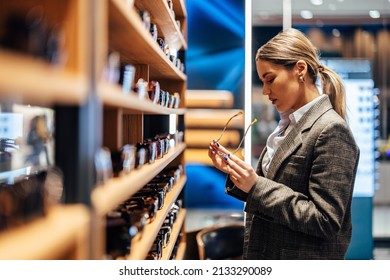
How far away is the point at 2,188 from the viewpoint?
0.83 metres

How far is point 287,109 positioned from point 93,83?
95 cm

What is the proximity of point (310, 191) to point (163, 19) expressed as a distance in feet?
3.58

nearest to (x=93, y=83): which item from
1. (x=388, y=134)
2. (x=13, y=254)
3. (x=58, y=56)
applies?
(x=58, y=56)

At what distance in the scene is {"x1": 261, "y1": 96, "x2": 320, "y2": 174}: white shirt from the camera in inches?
61.6

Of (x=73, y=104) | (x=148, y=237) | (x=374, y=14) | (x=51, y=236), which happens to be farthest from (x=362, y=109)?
(x=51, y=236)

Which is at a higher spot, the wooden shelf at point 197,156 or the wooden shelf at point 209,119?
the wooden shelf at point 209,119

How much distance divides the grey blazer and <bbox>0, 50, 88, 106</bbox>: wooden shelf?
33.6 inches

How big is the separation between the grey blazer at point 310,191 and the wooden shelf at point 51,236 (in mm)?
762

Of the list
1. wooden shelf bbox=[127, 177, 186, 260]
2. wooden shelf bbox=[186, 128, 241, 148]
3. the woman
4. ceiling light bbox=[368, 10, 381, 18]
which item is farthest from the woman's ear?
ceiling light bbox=[368, 10, 381, 18]

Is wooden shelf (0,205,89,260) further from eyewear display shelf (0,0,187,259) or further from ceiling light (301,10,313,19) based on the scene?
ceiling light (301,10,313,19)

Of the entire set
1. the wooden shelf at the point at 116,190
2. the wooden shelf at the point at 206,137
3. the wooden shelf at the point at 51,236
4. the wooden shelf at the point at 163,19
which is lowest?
the wooden shelf at the point at 51,236

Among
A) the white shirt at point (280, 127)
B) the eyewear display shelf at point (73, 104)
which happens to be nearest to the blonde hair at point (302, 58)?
the white shirt at point (280, 127)

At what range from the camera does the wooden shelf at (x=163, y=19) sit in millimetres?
1818

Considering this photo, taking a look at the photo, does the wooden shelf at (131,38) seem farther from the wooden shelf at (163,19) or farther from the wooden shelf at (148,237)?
the wooden shelf at (148,237)
